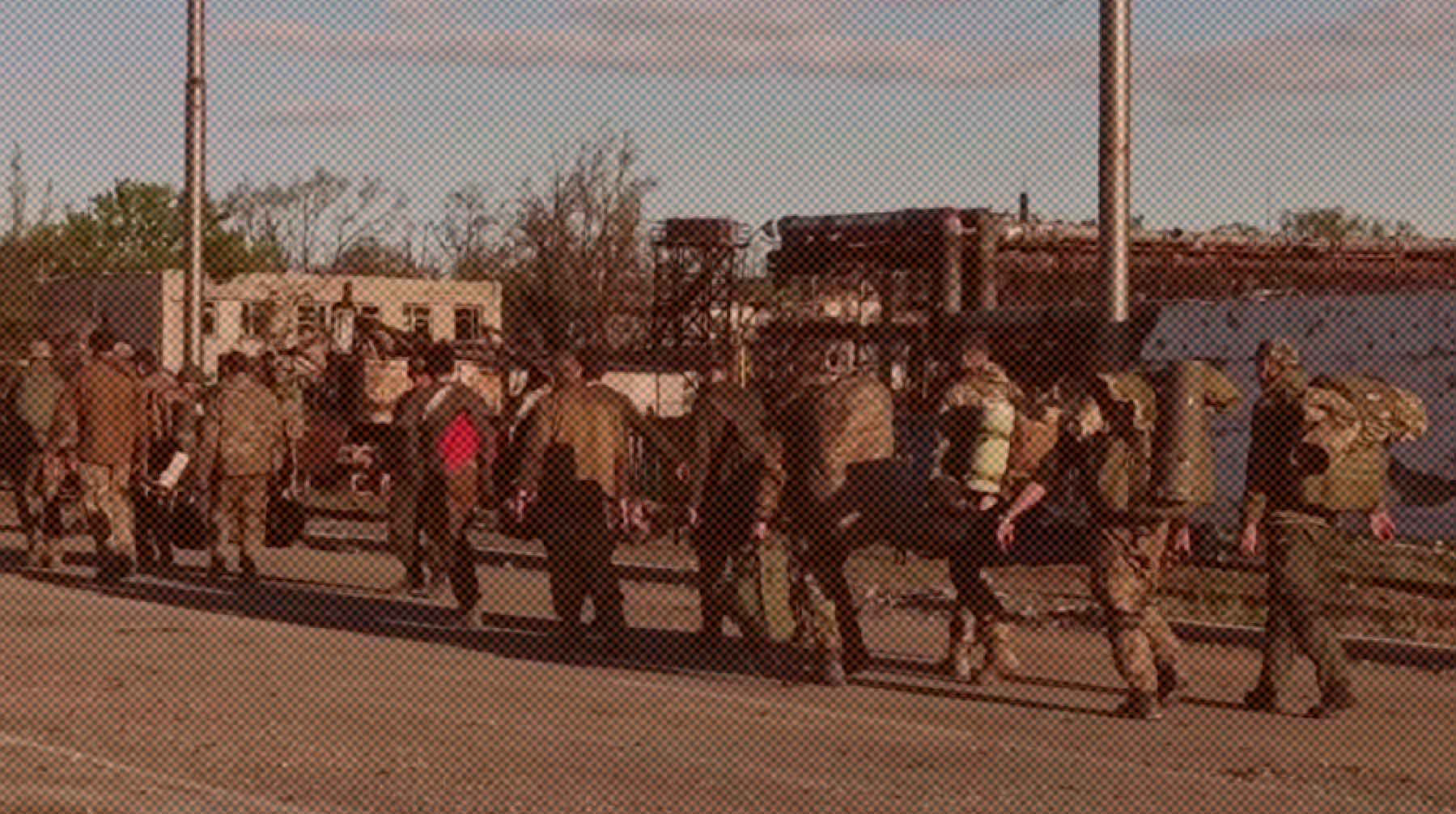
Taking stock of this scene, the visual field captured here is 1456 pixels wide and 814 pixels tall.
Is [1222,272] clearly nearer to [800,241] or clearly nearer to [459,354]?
[800,241]

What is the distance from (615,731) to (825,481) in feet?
8.98

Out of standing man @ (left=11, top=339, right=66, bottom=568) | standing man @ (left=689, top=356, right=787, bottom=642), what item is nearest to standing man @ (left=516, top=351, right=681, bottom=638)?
standing man @ (left=689, top=356, right=787, bottom=642)

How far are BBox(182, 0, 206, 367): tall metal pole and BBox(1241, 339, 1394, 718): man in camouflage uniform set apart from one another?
68.5ft

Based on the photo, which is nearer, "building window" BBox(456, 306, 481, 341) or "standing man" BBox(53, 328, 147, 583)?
"standing man" BBox(53, 328, 147, 583)

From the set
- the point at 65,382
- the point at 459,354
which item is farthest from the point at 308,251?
the point at 65,382

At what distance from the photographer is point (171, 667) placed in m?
17.1

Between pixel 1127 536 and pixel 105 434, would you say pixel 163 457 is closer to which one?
pixel 105 434

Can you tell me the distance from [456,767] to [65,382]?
1231 cm

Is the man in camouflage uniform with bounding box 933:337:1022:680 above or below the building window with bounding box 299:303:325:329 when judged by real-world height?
below

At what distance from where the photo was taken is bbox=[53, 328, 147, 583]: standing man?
75.5 feet

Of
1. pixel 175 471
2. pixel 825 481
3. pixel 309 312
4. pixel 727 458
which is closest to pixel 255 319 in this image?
pixel 309 312

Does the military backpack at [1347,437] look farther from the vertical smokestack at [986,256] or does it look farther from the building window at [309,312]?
the building window at [309,312]

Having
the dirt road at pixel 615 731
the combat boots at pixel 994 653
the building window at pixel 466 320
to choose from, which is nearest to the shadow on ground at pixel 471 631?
the dirt road at pixel 615 731

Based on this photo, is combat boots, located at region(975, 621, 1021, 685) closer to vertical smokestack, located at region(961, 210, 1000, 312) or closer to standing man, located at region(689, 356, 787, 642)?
standing man, located at region(689, 356, 787, 642)
